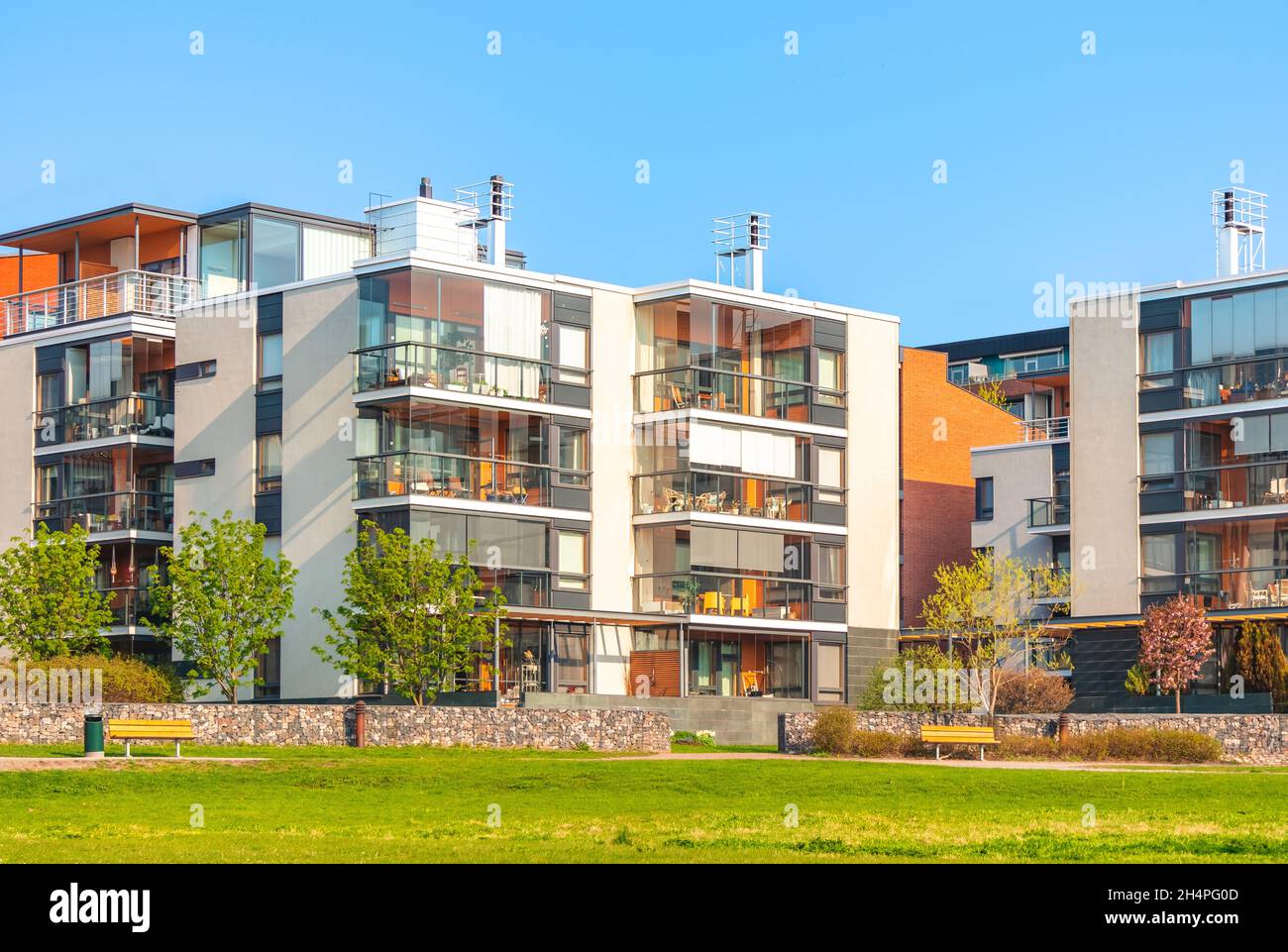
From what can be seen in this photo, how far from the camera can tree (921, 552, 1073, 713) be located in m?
54.8

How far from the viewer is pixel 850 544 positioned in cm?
6097

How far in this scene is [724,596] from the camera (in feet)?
189

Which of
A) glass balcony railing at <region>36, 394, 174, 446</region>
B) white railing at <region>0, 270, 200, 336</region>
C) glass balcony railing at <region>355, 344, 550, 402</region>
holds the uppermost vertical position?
white railing at <region>0, 270, 200, 336</region>

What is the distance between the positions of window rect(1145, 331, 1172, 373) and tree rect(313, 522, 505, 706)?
22.3 metres

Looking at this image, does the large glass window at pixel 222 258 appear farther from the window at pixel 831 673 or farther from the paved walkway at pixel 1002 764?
the paved walkway at pixel 1002 764

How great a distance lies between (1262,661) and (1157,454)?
25.2 ft

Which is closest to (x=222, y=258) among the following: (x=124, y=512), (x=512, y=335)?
(x=124, y=512)

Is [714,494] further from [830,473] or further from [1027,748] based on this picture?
[1027,748]

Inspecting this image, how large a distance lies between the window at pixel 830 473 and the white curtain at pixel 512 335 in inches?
388

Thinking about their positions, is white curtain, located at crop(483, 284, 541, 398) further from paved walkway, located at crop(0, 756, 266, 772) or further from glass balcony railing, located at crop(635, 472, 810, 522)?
paved walkway, located at crop(0, 756, 266, 772)

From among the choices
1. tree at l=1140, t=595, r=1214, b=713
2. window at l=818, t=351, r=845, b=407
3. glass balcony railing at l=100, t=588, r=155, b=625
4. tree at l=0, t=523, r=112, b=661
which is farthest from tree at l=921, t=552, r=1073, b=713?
tree at l=0, t=523, r=112, b=661
